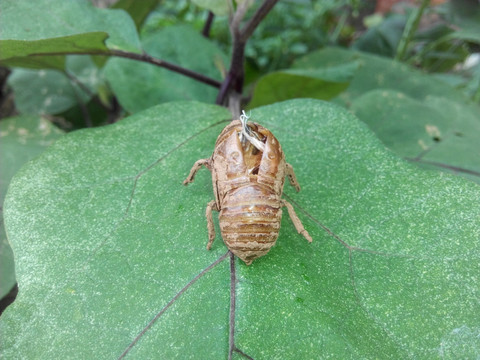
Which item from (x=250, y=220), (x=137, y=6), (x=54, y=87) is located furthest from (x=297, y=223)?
(x=54, y=87)

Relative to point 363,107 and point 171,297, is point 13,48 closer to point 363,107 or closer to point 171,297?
point 171,297

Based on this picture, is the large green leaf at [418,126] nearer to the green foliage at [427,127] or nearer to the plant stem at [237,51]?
the green foliage at [427,127]

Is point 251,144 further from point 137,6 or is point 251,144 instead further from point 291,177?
point 137,6

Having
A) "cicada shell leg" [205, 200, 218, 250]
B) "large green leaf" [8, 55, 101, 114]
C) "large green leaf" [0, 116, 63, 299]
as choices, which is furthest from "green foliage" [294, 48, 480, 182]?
"large green leaf" [8, 55, 101, 114]

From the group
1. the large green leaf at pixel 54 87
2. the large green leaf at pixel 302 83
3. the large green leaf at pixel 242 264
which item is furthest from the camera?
the large green leaf at pixel 54 87

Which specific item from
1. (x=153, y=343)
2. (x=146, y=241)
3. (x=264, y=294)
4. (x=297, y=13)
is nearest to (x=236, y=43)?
(x=146, y=241)

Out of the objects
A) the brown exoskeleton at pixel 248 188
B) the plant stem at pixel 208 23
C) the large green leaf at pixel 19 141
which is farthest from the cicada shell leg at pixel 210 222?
the plant stem at pixel 208 23
